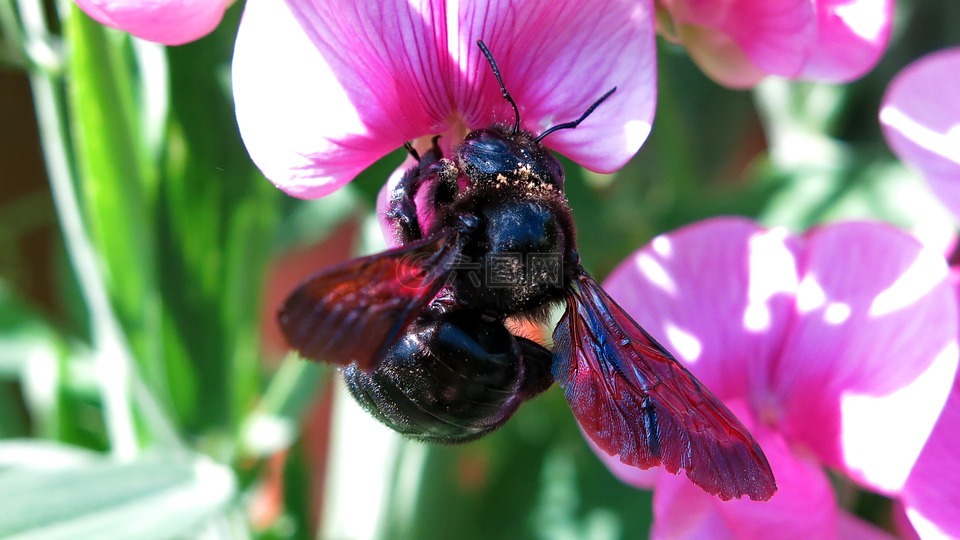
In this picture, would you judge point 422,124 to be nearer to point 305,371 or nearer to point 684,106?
point 305,371

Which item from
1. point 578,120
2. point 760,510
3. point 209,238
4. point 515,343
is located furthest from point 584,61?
point 209,238

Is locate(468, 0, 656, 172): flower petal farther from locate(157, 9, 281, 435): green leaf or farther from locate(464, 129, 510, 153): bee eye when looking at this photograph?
locate(157, 9, 281, 435): green leaf

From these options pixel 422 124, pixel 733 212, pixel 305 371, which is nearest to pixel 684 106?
pixel 733 212

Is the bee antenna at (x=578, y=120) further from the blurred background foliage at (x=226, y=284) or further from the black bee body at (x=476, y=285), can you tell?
the blurred background foliage at (x=226, y=284)

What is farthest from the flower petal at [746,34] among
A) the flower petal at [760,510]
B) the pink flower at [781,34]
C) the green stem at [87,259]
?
the green stem at [87,259]

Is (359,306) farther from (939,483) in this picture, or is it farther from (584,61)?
(939,483)

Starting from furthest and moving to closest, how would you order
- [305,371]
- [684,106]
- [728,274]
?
[684,106], [305,371], [728,274]

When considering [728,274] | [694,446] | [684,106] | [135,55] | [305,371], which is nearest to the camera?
[694,446]
